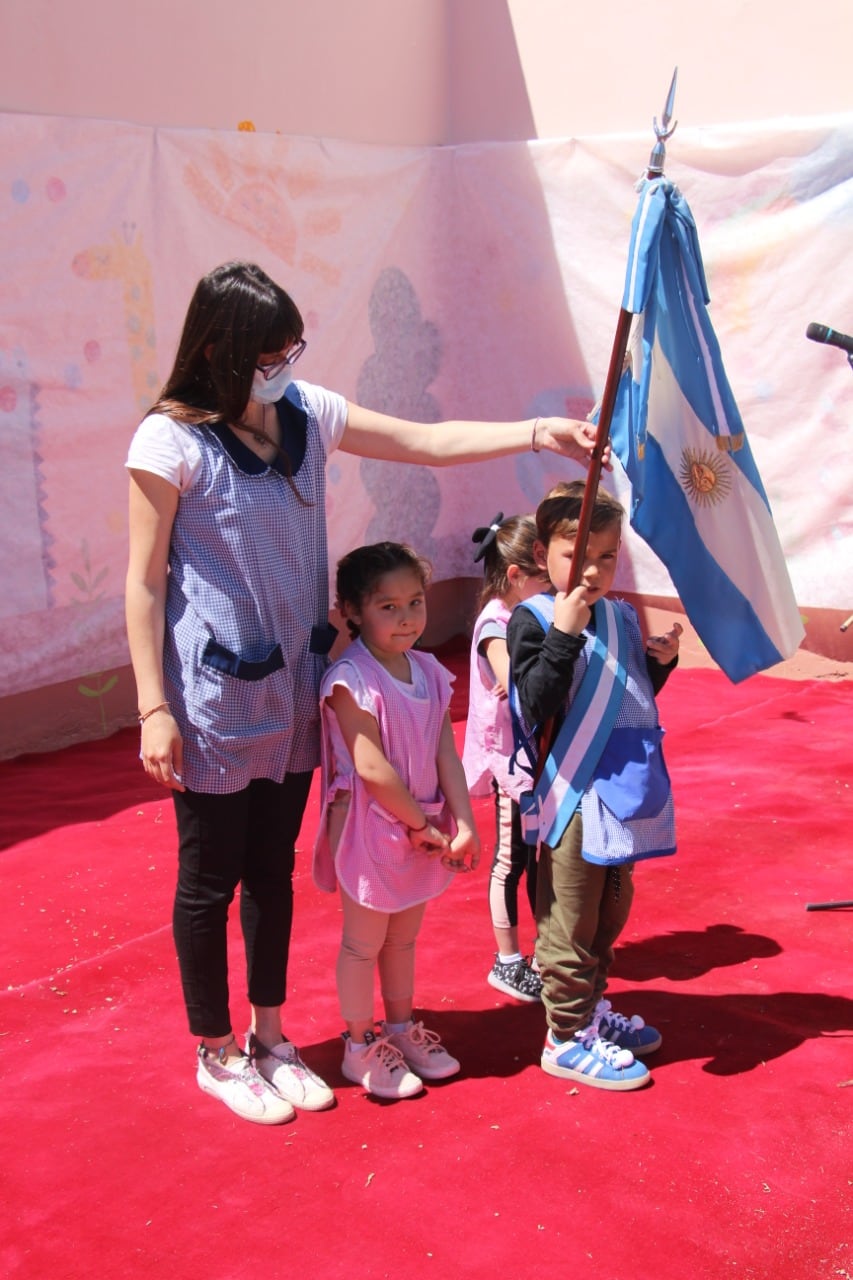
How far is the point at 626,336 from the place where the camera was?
2580 millimetres

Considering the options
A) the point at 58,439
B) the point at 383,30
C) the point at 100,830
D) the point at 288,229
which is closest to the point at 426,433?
the point at 100,830

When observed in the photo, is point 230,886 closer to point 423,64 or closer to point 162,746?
point 162,746

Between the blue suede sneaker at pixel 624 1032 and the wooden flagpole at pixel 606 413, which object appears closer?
the wooden flagpole at pixel 606 413

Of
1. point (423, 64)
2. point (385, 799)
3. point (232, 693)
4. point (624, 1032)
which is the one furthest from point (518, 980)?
point (423, 64)

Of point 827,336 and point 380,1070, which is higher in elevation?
point 827,336

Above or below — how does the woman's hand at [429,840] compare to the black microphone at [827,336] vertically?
below

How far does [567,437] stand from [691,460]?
0.28m

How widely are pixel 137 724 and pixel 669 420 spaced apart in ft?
12.6

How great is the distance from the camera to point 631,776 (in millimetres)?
2752

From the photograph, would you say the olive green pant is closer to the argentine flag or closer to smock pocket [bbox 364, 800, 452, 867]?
smock pocket [bbox 364, 800, 452, 867]

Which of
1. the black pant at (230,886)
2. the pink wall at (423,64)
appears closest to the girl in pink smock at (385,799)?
the black pant at (230,886)

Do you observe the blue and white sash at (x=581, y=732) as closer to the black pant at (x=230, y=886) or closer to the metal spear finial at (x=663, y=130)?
the black pant at (x=230, y=886)

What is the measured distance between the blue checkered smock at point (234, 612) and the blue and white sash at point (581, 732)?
1.73 ft

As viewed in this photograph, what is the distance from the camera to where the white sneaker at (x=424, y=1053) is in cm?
285
